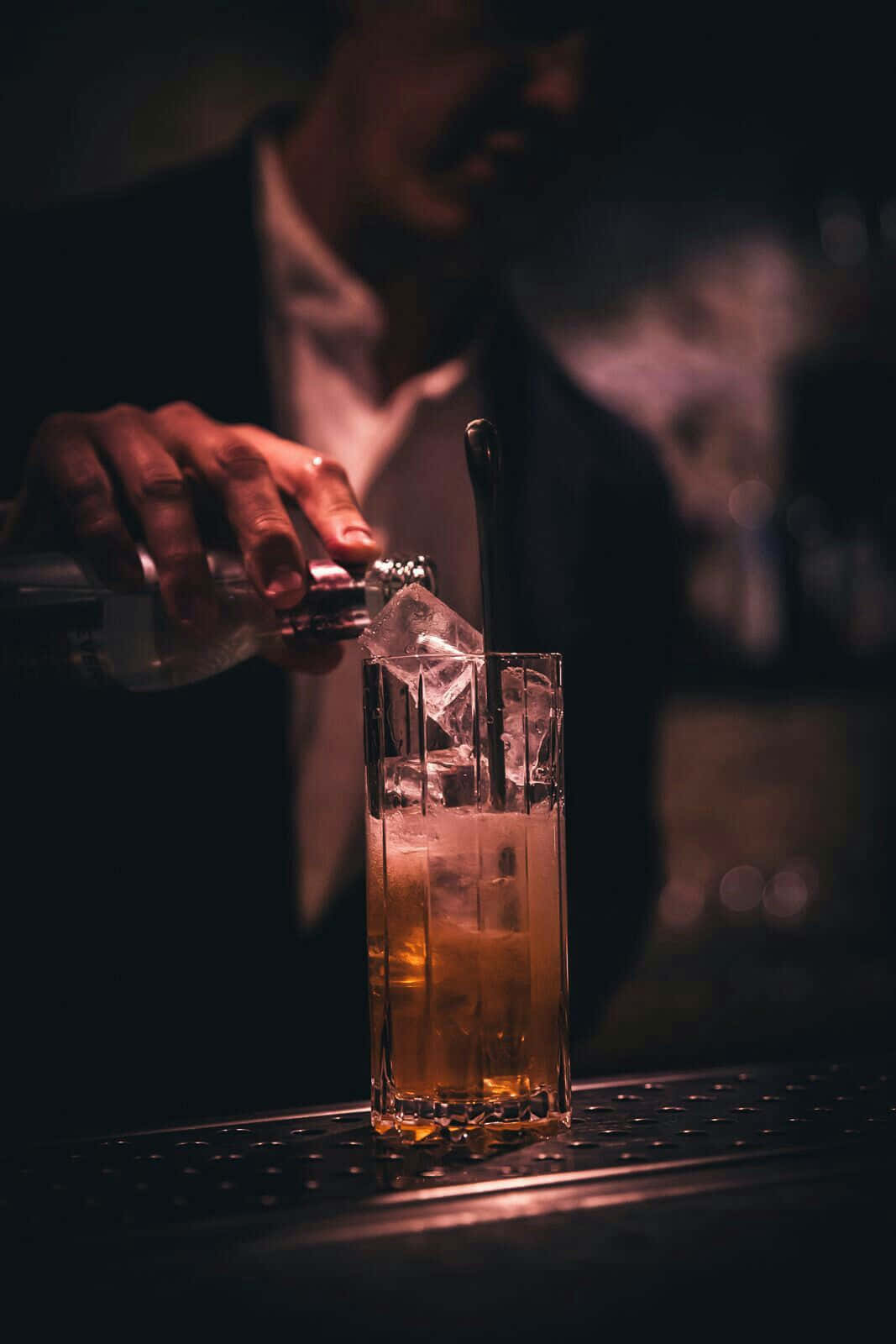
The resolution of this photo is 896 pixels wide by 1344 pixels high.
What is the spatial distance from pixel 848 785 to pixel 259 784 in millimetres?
1044

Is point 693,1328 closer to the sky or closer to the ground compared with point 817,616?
closer to the ground

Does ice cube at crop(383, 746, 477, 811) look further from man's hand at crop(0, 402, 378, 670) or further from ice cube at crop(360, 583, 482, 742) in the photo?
man's hand at crop(0, 402, 378, 670)

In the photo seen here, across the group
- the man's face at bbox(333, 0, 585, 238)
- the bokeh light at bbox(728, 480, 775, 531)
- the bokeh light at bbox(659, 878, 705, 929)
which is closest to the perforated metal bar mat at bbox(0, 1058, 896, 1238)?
the bokeh light at bbox(659, 878, 705, 929)

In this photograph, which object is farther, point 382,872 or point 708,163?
point 708,163

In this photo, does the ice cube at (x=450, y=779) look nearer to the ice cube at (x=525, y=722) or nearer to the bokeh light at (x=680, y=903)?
the ice cube at (x=525, y=722)

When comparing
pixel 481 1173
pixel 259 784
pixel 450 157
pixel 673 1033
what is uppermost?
pixel 450 157

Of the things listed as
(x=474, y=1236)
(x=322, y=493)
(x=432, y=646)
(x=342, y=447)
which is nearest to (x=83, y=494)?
(x=322, y=493)

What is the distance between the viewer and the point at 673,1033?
1899 millimetres

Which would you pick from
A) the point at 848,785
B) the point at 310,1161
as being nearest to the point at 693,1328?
the point at 310,1161

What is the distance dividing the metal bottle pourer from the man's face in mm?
688

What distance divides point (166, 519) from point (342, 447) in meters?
0.36

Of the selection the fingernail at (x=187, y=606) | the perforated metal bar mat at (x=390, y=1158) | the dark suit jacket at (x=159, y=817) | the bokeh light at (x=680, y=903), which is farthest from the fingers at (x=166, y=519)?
the bokeh light at (x=680, y=903)

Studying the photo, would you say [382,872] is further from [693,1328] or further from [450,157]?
[450,157]

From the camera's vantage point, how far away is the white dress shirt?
1.62 m
